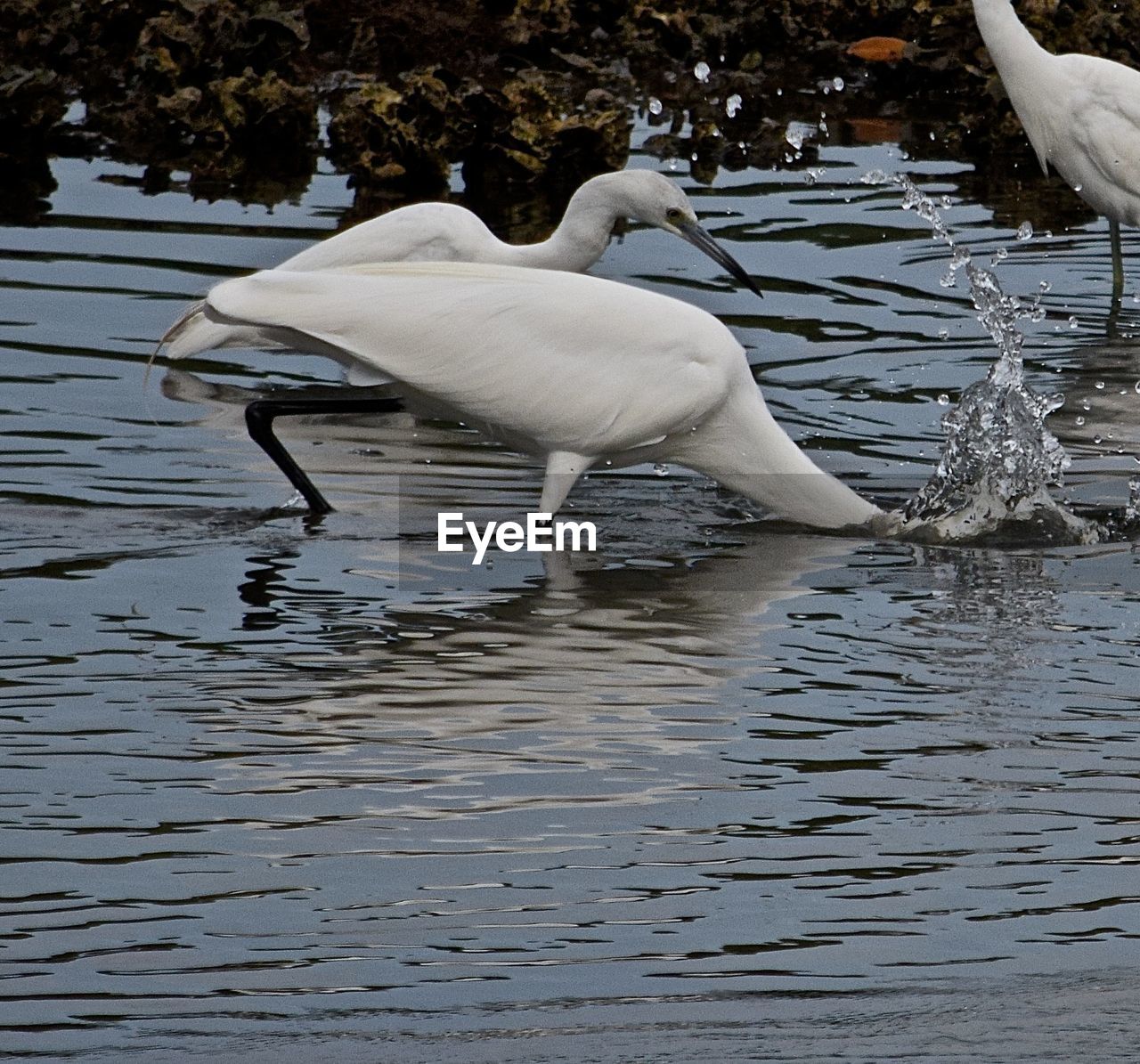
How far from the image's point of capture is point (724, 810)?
14.6ft

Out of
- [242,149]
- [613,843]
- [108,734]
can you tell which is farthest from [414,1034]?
[242,149]

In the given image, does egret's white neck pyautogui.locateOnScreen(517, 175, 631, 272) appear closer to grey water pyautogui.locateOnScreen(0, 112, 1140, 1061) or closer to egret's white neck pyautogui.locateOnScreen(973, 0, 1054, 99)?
grey water pyautogui.locateOnScreen(0, 112, 1140, 1061)

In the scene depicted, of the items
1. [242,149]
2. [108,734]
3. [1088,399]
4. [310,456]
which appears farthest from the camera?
[242,149]

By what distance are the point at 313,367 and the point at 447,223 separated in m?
0.74

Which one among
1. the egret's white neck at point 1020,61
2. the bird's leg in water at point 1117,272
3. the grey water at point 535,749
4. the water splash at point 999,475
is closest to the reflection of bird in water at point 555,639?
the grey water at point 535,749

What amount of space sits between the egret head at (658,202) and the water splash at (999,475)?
142cm

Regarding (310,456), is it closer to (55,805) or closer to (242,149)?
(55,805)

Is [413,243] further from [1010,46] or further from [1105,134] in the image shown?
[1105,134]

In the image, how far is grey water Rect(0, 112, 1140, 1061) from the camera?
3613mm

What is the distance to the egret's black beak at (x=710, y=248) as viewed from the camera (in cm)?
770

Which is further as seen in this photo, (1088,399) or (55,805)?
(1088,399)

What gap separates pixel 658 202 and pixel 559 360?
1782 millimetres

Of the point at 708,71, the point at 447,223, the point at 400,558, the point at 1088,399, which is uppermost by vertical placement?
the point at 708,71

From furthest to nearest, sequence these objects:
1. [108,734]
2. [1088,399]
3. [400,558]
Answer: [1088,399] → [400,558] → [108,734]
